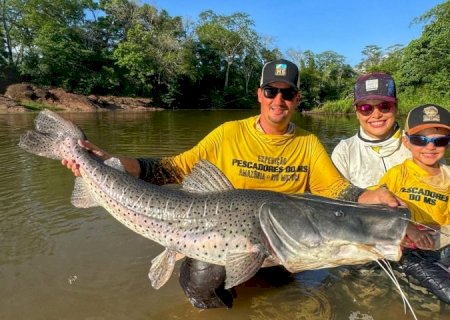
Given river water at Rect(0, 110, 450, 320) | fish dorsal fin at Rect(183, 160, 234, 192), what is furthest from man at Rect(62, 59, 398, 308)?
fish dorsal fin at Rect(183, 160, 234, 192)

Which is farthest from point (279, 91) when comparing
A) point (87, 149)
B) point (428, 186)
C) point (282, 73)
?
point (87, 149)

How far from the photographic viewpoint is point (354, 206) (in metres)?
2.56

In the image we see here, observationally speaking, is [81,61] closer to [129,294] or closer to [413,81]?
[413,81]

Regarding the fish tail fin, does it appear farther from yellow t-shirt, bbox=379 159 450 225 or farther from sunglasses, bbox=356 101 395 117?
yellow t-shirt, bbox=379 159 450 225

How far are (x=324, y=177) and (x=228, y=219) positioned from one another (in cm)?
139

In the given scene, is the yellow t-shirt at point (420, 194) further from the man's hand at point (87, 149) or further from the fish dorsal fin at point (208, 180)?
the man's hand at point (87, 149)

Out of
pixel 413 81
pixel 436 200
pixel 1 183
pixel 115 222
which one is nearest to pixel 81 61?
pixel 413 81

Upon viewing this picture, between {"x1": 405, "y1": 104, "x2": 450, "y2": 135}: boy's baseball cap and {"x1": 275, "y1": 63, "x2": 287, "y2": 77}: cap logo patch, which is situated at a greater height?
{"x1": 275, "y1": 63, "x2": 287, "y2": 77}: cap logo patch

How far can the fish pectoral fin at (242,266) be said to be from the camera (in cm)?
270

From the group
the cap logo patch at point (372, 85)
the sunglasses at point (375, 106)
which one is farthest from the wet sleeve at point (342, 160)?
the cap logo patch at point (372, 85)

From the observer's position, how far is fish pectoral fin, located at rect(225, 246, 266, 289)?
2.70 meters

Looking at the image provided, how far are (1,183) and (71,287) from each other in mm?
5202

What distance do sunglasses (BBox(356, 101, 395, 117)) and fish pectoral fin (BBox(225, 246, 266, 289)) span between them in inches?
93.4

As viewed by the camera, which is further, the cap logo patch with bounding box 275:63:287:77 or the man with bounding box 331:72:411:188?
the man with bounding box 331:72:411:188
